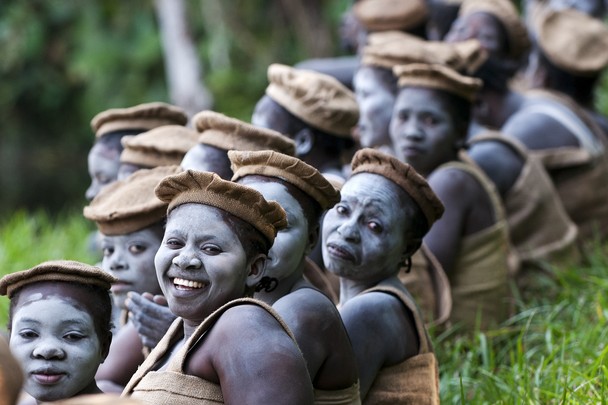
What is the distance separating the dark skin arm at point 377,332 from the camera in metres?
4.12

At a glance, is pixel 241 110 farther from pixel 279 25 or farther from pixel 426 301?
pixel 426 301

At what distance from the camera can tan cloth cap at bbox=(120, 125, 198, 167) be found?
5.34 meters

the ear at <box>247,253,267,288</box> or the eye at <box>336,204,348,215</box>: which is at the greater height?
the ear at <box>247,253,267,288</box>

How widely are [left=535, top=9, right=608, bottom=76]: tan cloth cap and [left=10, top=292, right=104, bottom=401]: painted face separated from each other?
4.63 meters

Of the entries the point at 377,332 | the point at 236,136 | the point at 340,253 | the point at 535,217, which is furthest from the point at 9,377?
the point at 535,217

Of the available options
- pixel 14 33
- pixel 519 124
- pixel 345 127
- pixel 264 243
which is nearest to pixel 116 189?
pixel 345 127

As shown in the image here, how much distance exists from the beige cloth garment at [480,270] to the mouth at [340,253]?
1.38m

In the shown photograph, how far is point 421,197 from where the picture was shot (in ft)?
14.6


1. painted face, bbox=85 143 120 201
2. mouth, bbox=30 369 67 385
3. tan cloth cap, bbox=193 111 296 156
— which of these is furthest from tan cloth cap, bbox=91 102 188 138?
mouth, bbox=30 369 67 385

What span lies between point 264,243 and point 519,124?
3652 millimetres

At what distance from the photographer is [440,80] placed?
573 centimetres

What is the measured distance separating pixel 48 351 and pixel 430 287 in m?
2.22

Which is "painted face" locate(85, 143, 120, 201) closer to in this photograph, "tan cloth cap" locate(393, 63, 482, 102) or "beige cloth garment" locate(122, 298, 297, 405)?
"tan cloth cap" locate(393, 63, 482, 102)

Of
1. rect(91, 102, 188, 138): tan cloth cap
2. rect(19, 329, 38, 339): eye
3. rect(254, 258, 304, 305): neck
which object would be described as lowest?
rect(254, 258, 304, 305): neck
